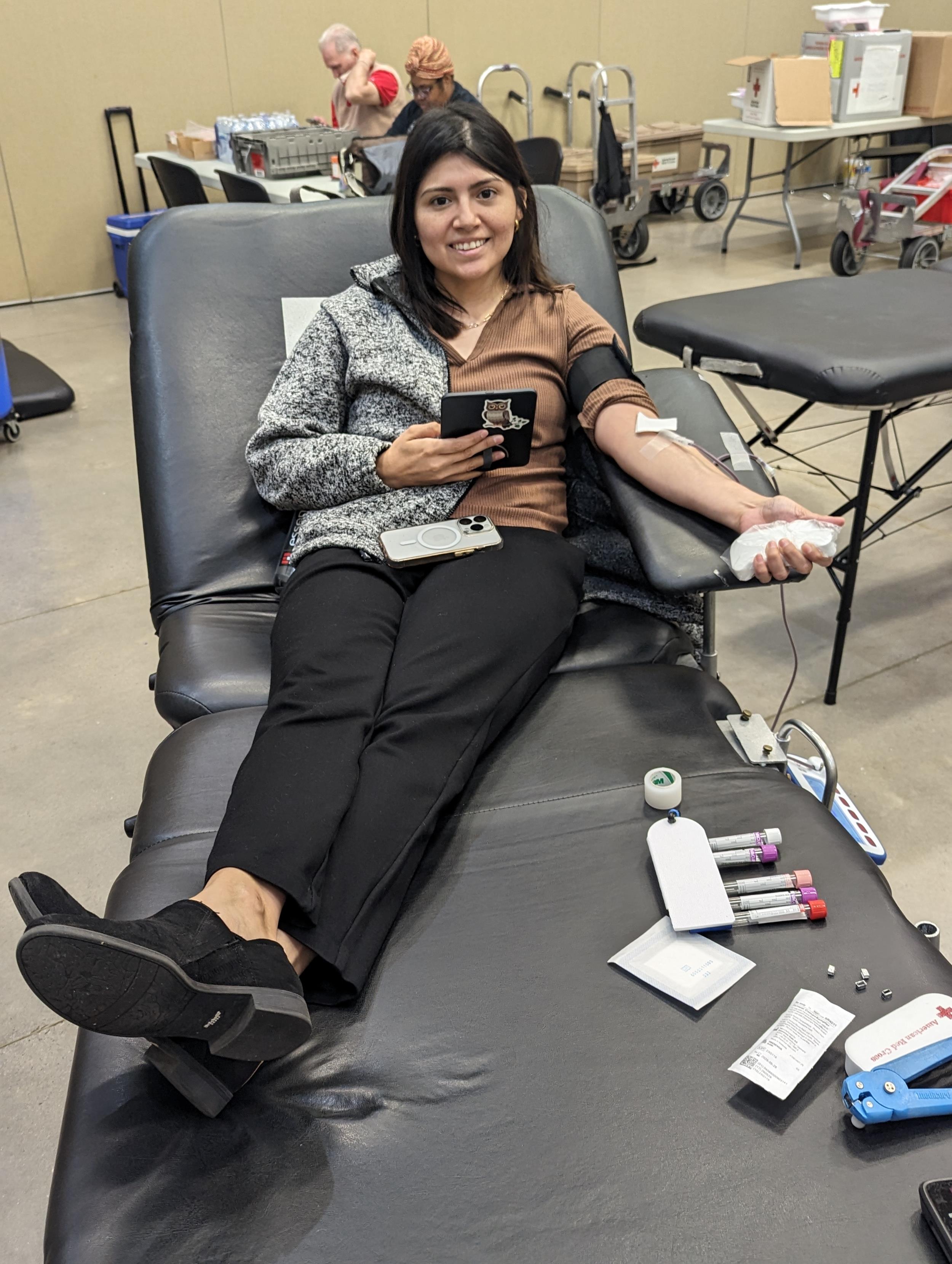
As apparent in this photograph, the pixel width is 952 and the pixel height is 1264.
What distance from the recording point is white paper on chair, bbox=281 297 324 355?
69.9 inches

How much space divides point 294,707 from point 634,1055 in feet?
1.80

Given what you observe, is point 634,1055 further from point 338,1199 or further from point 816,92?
point 816,92

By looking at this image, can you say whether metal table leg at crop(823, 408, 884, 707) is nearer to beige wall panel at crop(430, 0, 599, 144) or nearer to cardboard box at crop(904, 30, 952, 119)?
cardboard box at crop(904, 30, 952, 119)

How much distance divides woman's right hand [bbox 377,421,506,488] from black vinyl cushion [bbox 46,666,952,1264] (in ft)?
2.00

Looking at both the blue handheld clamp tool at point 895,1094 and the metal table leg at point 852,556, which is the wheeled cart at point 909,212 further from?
the blue handheld clamp tool at point 895,1094

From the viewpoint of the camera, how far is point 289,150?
4113 mm

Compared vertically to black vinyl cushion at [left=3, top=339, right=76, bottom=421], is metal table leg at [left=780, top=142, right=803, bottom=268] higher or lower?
higher

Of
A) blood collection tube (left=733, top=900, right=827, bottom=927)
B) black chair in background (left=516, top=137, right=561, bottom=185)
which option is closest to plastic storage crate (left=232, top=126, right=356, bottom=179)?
black chair in background (left=516, top=137, right=561, bottom=185)

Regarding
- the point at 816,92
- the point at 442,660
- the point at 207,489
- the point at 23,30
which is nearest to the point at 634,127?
the point at 816,92

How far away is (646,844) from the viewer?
45.1 inches

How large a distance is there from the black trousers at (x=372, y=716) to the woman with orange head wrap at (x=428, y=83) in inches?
137

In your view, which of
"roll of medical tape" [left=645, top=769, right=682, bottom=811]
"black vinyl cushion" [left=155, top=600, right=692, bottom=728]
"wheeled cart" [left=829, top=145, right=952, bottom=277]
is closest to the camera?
"roll of medical tape" [left=645, top=769, right=682, bottom=811]

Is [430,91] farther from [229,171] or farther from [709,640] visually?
[709,640]

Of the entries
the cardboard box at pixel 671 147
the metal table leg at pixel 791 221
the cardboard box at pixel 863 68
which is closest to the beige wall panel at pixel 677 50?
the cardboard box at pixel 671 147
